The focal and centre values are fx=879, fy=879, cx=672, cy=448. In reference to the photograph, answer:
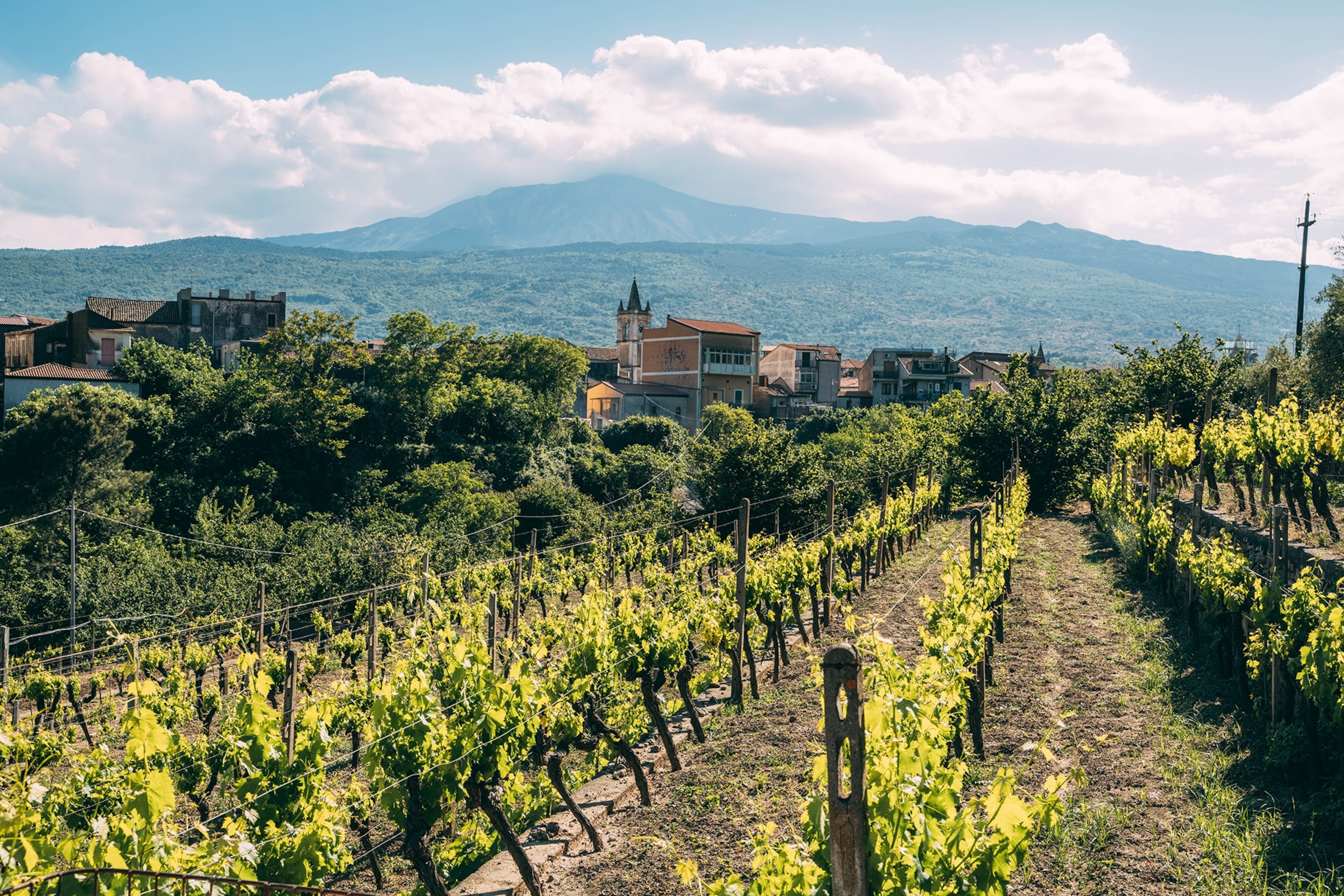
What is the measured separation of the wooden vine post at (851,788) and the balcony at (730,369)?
68033 millimetres

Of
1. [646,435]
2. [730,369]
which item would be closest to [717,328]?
[730,369]

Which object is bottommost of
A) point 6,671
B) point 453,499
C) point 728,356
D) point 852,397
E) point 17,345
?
point 453,499

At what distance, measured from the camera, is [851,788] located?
3.86m

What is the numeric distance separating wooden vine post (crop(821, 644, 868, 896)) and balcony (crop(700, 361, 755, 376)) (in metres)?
68.0

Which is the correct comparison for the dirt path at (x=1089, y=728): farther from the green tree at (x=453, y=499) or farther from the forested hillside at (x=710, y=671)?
the green tree at (x=453, y=499)

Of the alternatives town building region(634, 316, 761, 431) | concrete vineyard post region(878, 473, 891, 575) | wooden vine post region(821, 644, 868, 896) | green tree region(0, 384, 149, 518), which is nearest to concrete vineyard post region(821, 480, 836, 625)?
concrete vineyard post region(878, 473, 891, 575)

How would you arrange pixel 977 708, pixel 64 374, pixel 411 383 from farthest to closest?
pixel 411 383
pixel 64 374
pixel 977 708

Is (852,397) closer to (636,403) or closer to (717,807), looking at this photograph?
(636,403)

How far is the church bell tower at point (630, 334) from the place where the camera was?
85312mm

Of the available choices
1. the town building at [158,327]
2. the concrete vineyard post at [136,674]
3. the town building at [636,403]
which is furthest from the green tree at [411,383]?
the concrete vineyard post at [136,674]

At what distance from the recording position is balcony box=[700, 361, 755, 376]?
72.1 metres

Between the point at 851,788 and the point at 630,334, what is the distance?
285 ft

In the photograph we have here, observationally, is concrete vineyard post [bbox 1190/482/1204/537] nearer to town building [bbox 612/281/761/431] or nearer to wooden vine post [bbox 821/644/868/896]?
wooden vine post [bbox 821/644/868/896]

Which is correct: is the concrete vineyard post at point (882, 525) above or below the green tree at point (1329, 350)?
below
